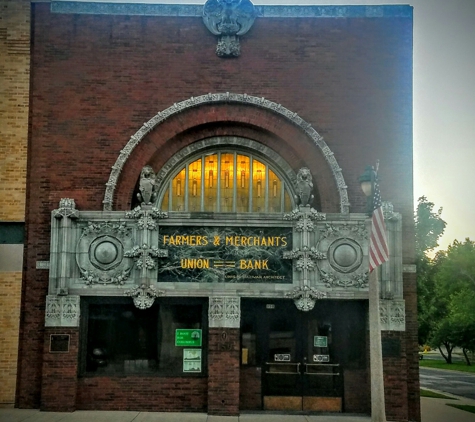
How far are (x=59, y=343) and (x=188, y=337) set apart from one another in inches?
127

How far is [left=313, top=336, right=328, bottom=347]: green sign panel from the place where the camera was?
17031 millimetres

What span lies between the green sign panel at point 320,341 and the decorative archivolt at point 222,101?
3607 millimetres

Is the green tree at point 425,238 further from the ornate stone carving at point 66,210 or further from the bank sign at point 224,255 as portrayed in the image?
the ornate stone carving at point 66,210

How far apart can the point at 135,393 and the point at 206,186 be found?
5.68 metres

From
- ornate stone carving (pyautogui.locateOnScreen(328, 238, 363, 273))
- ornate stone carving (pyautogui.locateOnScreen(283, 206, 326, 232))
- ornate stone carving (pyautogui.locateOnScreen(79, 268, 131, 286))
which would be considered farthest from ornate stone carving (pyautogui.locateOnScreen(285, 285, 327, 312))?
ornate stone carving (pyautogui.locateOnScreen(79, 268, 131, 286))

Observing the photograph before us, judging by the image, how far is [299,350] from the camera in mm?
16984

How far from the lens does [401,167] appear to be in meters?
17.4

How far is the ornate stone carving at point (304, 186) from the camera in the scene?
54.3 ft

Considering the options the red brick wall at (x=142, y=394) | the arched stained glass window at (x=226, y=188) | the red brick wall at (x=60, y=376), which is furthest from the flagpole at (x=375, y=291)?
the red brick wall at (x=60, y=376)

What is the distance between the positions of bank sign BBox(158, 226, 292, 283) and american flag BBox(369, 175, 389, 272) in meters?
3.39

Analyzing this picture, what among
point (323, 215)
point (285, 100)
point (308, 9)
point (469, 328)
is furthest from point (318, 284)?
point (469, 328)

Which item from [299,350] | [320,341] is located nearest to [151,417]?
[299,350]

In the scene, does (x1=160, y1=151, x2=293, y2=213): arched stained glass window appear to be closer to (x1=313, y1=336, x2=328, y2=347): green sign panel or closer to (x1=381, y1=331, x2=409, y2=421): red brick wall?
(x1=313, y1=336, x2=328, y2=347): green sign panel

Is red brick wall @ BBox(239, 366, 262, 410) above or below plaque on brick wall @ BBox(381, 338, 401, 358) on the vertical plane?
below
